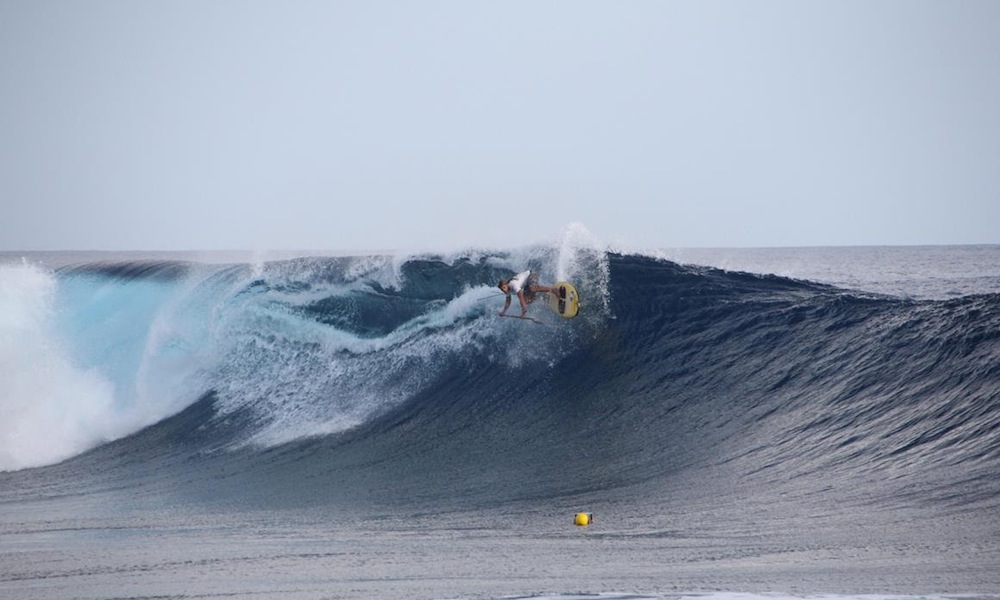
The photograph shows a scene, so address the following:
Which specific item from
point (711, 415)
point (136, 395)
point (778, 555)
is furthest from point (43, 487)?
point (778, 555)

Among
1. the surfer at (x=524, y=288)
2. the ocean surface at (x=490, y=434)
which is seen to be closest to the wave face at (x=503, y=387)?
the ocean surface at (x=490, y=434)

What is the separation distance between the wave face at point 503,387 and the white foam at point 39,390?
0.18ft

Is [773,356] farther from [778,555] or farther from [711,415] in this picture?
[778,555]

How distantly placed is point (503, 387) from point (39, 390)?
8192mm

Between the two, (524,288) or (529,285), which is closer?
(524,288)

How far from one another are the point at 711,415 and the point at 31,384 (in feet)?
38.1

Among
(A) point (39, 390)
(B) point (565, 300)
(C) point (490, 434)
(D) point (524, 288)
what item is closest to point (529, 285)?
(D) point (524, 288)

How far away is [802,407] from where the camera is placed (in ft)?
36.6

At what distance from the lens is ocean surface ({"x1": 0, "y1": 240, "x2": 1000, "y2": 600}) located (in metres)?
7.12

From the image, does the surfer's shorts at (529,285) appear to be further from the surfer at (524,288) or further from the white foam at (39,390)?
the white foam at (39,390)

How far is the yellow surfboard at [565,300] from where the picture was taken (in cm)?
1404

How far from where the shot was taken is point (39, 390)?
16297 millimetres

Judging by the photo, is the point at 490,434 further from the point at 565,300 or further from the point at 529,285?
the point at 565,300

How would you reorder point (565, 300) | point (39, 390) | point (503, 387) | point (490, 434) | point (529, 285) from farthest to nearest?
point (39, 390)
point (565, 300)
point (529, 285)
point (503, 387)
point (490, 434)
